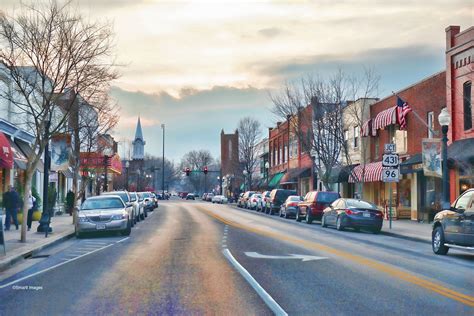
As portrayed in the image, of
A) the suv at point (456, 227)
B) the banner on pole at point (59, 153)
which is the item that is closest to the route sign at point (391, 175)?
the suv at point (456, 227)

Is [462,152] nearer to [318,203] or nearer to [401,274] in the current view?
[318,203]

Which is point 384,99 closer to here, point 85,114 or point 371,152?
point 371,152

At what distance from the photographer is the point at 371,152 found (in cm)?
4138

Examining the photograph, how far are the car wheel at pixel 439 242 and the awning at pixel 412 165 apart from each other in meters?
14.5

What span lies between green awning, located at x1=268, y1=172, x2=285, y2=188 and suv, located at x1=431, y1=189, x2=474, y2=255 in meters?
51.3

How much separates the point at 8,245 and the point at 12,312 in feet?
34.1

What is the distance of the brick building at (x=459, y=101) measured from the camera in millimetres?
27766

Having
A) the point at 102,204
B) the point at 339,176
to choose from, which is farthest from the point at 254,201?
the point at 102,204

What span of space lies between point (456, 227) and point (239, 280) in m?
7.22

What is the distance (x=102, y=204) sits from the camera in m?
24.9

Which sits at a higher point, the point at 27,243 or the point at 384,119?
the point at 384,119

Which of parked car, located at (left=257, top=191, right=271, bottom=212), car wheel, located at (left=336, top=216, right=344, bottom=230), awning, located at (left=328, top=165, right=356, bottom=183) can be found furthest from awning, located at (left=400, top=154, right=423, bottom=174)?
parked car, located at (left=257, top=191, right=271, bottom=212)

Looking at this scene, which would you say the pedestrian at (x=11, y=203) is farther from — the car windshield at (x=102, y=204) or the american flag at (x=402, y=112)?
the american flag at (x=402, y=112)

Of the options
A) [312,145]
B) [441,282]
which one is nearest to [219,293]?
[441,282]
